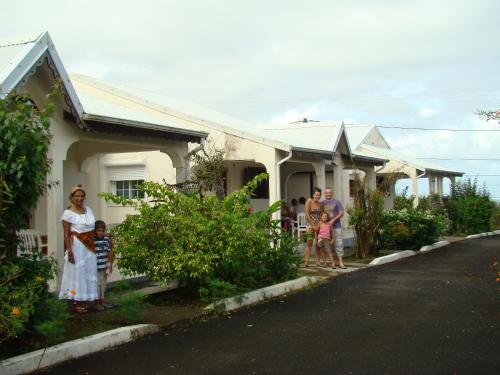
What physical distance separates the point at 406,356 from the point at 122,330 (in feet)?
10.3

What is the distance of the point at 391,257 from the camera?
48.8 ft

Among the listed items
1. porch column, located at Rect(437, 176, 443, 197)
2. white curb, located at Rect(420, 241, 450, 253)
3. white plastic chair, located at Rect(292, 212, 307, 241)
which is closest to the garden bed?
white plastic chair, located at Rect(292, 212, 307, 241)

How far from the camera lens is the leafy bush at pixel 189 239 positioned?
8.31m

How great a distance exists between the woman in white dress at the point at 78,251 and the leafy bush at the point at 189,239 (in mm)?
674

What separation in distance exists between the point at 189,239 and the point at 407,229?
32.6 feet

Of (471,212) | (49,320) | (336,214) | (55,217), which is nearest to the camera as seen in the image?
(49,320)

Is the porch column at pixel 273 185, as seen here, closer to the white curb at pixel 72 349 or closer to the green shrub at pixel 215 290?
the green shrub at pixel 215 290

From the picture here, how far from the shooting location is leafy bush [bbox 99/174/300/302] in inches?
327

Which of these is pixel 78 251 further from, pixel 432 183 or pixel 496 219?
pixel 496 219

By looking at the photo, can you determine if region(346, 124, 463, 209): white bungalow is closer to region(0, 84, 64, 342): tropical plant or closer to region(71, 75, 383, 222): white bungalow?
region(71, 75, 383, 222): white bungalow

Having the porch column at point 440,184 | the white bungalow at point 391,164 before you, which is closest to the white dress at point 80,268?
the white bungalow at point 391,164

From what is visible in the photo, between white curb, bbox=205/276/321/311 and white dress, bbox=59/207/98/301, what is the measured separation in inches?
64.6

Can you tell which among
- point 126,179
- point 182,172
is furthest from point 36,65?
point 126,179

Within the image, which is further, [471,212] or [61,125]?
[471,212]
